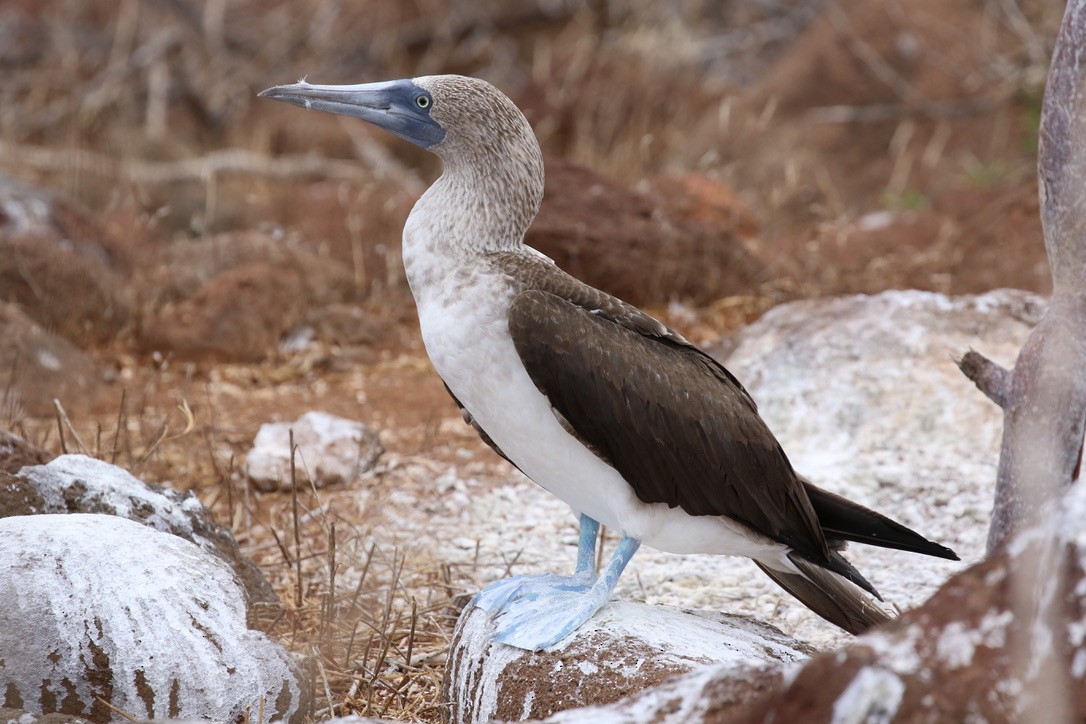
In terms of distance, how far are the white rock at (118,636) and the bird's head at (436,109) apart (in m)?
1.10

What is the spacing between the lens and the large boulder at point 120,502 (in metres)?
3.27

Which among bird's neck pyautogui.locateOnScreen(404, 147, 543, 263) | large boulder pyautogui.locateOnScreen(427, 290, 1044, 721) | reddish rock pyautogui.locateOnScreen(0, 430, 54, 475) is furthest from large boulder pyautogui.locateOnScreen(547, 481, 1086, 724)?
reddish rock pyautogui.locateOnScreen(0, 430, 54, 475)

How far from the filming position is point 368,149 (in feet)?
30.5

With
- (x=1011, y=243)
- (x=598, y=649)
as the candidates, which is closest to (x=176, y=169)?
(x=1011, y=243)

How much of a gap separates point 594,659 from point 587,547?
1.67ft

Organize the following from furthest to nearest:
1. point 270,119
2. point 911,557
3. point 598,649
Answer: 1. point 270,119
2. point 911,557
3. point 598,649

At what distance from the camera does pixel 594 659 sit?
9.13ft

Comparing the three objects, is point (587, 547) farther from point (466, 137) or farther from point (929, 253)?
point (929, 253)

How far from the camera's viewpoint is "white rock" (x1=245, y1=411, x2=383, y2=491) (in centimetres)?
452

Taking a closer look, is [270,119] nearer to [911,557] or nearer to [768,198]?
[768,198]

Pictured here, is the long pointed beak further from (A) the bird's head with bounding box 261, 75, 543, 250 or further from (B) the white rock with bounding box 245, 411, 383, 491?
(B) the white rock with bounding box 245, 411, 383, 491

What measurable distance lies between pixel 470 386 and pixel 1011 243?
4170 mm

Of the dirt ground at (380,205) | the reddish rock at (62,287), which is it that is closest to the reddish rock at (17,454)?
the dirt ground at (380,205)

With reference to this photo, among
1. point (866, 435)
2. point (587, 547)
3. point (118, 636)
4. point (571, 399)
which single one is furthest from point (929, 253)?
point (118, 636)
